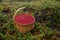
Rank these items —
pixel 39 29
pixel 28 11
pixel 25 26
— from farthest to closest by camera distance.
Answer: pixel 28 11
pixel 39 29
pixel 25 26

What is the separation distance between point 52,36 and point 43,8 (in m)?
1.01

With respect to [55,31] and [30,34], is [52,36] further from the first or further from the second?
[30,34]

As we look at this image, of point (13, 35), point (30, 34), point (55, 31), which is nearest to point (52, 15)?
point (55, 31)

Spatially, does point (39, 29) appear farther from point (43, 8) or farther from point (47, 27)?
point (43, 8)

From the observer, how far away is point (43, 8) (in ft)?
14.4

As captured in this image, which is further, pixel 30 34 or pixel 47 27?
pixel 47 27

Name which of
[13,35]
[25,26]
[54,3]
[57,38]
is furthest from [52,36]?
[54,3]

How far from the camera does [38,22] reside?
13.5ft

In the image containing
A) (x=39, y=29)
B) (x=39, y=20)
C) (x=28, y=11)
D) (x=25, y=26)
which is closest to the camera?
(x=25, y=26)

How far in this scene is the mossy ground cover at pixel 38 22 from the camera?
11.9 ft

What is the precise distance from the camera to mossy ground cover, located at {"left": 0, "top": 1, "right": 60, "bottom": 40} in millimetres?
3625

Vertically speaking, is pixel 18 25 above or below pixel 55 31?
above

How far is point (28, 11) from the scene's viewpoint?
4.47 m

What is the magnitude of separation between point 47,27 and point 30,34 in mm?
517
